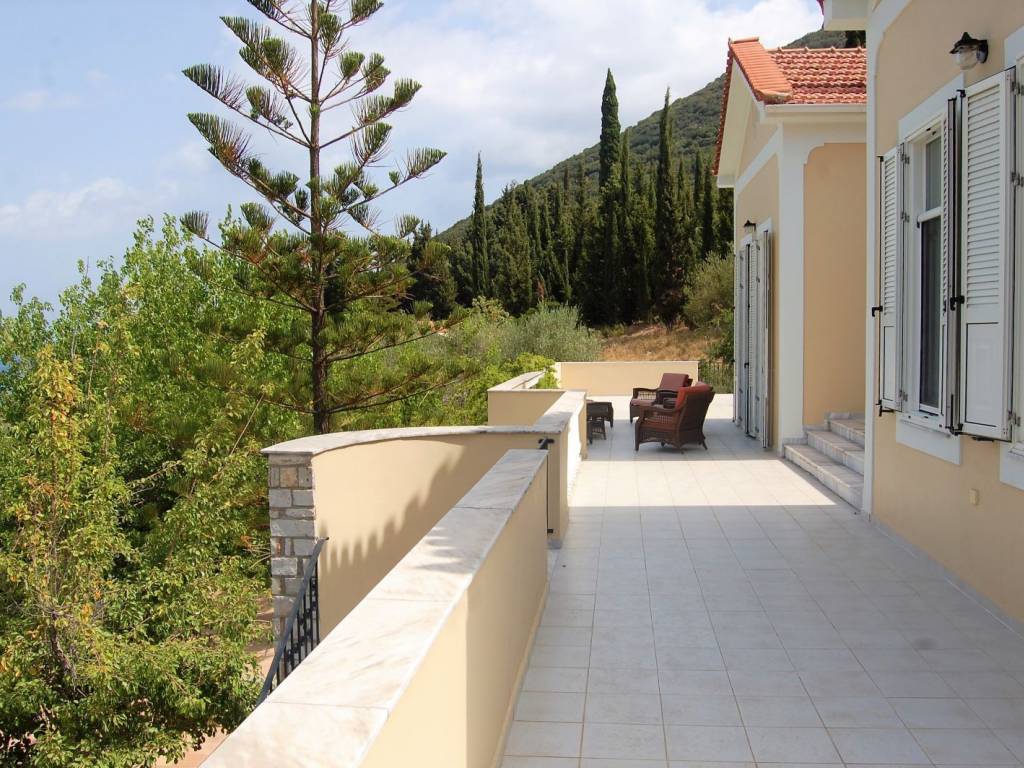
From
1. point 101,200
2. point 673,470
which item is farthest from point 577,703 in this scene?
point 101,200

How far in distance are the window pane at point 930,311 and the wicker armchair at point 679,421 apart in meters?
4.65

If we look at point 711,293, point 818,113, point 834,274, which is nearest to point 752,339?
point 834,274

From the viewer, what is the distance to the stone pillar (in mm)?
6355

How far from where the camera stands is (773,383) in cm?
1009

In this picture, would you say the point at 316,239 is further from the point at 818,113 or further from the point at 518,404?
the point at 818,113

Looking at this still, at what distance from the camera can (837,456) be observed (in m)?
8.39

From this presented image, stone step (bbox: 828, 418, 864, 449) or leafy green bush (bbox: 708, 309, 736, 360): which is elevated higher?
leafy green bush (bbox: 708, 309, 736, 360)

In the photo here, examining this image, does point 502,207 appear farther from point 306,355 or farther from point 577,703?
point 577,703

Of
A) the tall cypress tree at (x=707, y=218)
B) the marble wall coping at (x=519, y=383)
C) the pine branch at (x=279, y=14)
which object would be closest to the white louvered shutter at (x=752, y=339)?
the marble wall coping at (x=519, y=383)

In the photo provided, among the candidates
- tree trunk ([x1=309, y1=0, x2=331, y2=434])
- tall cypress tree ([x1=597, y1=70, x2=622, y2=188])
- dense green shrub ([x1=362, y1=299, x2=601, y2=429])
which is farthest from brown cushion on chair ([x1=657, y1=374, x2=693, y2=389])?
tall cypress tree ([x1=597, y1=70, x2=622, y2=188])

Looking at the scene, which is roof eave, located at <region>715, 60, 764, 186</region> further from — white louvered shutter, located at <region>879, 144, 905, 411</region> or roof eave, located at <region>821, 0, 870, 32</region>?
white louvered shutter, located at <region>879, 144, 905, 411</region>

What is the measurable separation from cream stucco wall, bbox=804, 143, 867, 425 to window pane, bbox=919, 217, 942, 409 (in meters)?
3.93

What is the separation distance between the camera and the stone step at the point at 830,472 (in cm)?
712

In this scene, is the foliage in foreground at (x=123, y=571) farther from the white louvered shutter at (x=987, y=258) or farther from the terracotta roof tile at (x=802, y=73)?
the terracotta roof tile at (x=802, y=73)
